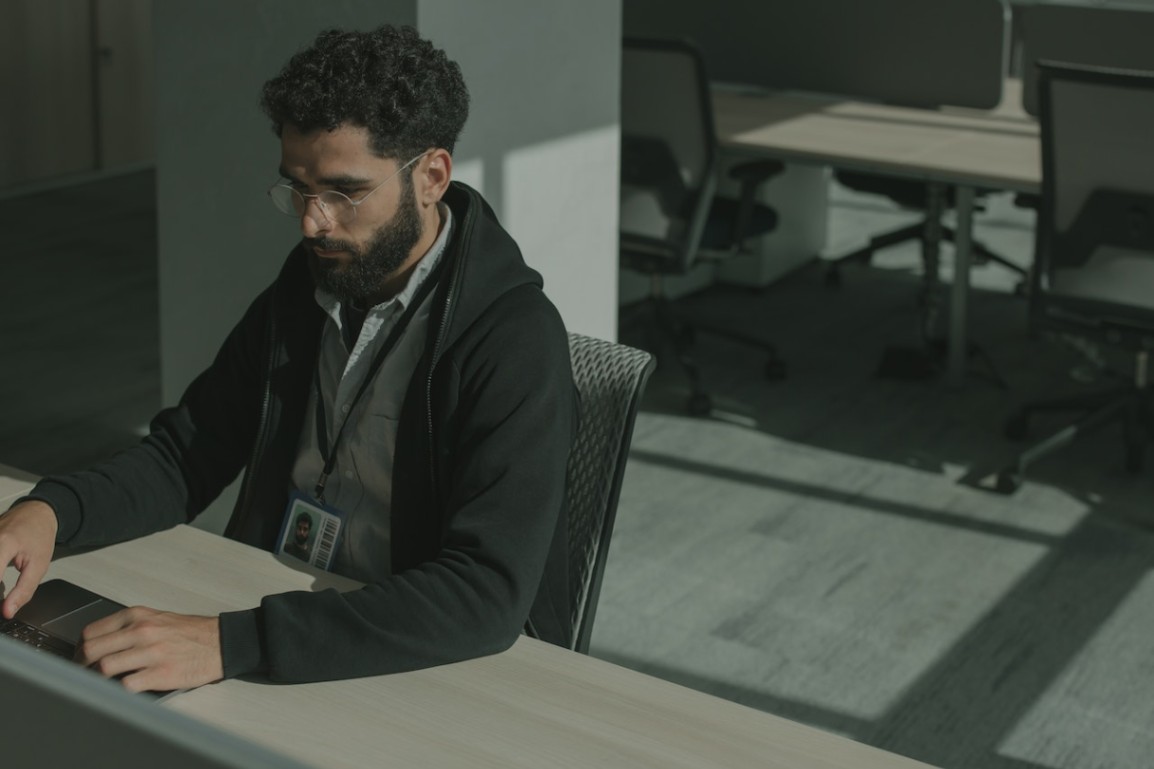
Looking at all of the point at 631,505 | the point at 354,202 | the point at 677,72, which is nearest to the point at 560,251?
the point at 631,505

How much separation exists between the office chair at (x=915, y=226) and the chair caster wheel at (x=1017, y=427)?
26.8 inches

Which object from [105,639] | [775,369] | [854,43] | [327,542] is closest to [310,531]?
[327,542]

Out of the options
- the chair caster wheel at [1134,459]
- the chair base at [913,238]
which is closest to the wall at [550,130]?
the chair caster wheel at [1134,459]

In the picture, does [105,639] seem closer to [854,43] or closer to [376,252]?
[376,252]

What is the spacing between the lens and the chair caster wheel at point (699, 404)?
4.14m

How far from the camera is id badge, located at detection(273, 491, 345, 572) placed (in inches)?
70.6

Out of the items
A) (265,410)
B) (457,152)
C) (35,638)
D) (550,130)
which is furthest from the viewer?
(550,130)

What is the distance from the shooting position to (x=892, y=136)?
4.27 metres

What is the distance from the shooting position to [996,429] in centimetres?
407

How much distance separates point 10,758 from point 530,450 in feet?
2.42

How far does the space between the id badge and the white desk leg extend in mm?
2815

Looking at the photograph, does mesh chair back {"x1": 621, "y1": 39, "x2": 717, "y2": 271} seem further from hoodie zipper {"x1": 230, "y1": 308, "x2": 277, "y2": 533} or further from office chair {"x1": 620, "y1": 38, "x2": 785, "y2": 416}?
hoodie zipper {"x1": 230, "y1": 308, "x2": 277, "y2": 533}

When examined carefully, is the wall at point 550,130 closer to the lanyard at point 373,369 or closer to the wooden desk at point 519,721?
the lanyard at point 373,369

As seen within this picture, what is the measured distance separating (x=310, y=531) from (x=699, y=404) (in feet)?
7.94
